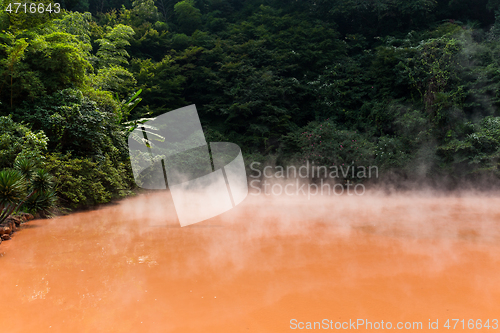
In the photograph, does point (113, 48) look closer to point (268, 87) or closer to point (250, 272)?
point (268, 87)

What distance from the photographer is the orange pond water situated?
99.3 inches

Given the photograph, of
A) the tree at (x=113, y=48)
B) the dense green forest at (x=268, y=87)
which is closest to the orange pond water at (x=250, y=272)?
the dense green forest at (x=268, y=87)

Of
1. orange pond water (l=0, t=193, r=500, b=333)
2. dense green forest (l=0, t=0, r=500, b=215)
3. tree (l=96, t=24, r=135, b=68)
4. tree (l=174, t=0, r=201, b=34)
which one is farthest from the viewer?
tree (l=174, t=0, r=201, b=34)

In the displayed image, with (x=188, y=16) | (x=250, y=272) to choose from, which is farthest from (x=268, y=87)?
(x=250, y=272)

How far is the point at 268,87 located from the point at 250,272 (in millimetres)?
9452

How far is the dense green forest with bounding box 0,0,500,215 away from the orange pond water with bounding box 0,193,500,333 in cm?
165

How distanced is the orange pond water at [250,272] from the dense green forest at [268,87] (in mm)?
1650

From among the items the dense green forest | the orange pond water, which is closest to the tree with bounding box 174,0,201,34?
the dense green forest

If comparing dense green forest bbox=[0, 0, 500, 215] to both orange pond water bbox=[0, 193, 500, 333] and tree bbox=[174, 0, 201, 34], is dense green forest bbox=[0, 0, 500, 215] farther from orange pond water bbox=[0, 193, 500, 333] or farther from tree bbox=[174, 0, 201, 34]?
orange pond water bbox=[0, 193, 500, 333]

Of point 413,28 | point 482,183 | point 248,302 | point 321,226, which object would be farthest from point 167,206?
point 413,28

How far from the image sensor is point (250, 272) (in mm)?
3361

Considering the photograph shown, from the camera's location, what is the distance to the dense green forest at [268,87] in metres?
6.66

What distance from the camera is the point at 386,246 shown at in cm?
405

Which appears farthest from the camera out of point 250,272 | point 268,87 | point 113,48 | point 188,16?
point 188,16
